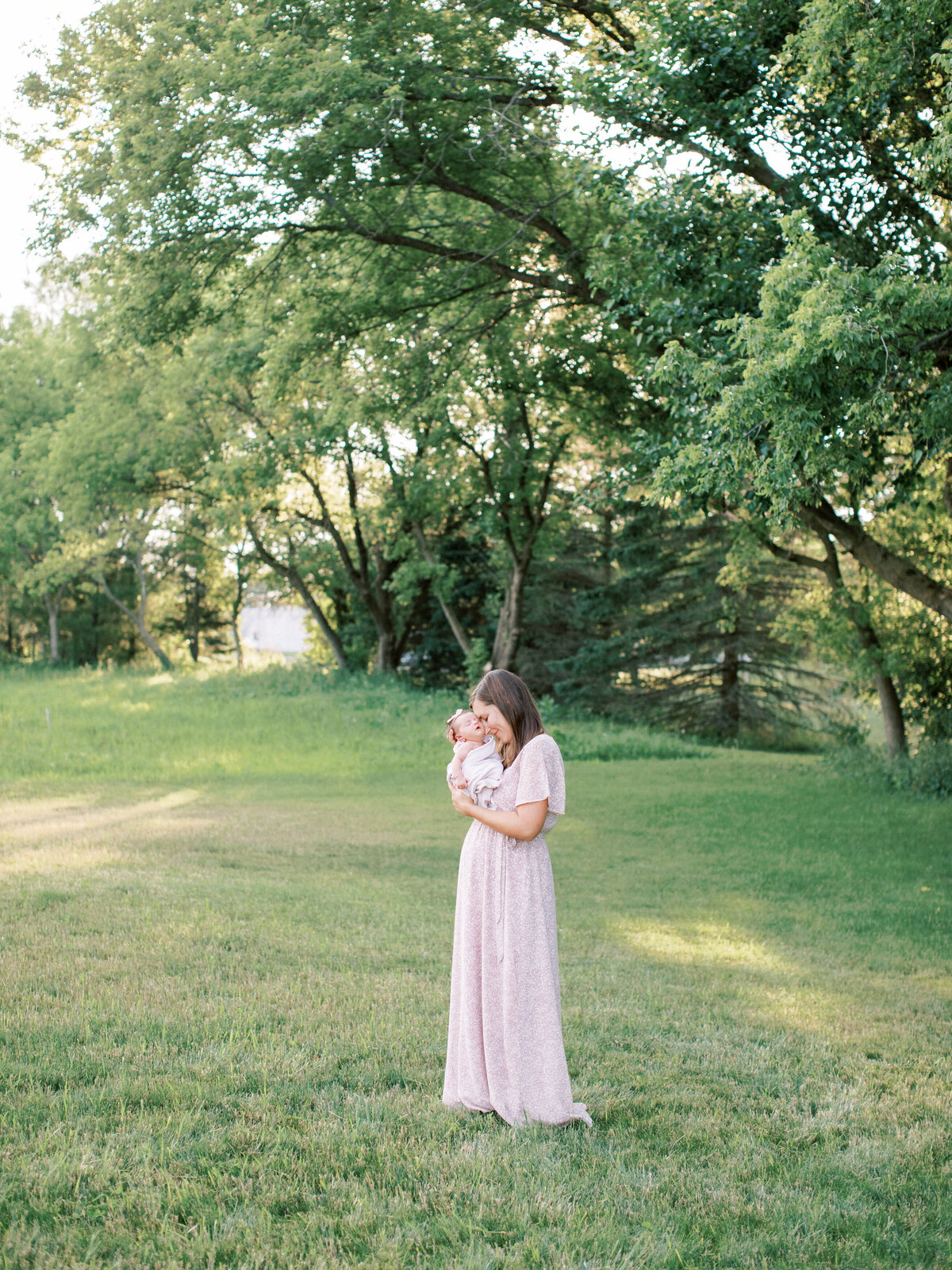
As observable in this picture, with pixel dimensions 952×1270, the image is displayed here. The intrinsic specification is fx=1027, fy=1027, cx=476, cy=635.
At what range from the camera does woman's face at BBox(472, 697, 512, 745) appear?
4.59 meters

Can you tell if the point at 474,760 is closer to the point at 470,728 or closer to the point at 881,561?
the point at 470,728

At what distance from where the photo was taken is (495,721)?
15.1 feet

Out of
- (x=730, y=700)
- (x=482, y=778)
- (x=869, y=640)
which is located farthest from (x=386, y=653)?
(x=482, y=778)

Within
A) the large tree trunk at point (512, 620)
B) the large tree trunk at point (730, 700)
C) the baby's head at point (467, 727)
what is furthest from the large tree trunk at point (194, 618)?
the baby's head at point (467, 727)

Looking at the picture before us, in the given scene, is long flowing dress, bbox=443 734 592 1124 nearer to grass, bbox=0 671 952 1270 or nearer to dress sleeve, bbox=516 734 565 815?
dress sleeve, bbox=516 734 565 815

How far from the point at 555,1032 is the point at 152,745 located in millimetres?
17618

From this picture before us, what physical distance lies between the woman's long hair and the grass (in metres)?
1.62

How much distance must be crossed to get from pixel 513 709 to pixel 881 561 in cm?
1053

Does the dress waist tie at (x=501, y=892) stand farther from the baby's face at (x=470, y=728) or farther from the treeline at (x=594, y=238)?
the treeline at (x=594, y=238)

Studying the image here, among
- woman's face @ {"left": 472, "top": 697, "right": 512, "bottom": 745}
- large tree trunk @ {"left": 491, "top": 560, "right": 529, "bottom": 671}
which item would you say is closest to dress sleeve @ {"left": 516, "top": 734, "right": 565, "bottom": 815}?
woman's face @ {"left": 472, "top": 697, "right": 512, "bottom": 745}

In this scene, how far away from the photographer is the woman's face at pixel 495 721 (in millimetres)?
4594

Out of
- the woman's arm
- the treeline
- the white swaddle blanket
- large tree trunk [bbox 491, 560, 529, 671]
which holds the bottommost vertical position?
the woman's arm

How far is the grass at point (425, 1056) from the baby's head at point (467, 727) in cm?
164

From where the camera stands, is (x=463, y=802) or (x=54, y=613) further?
(x=54, y=613)
